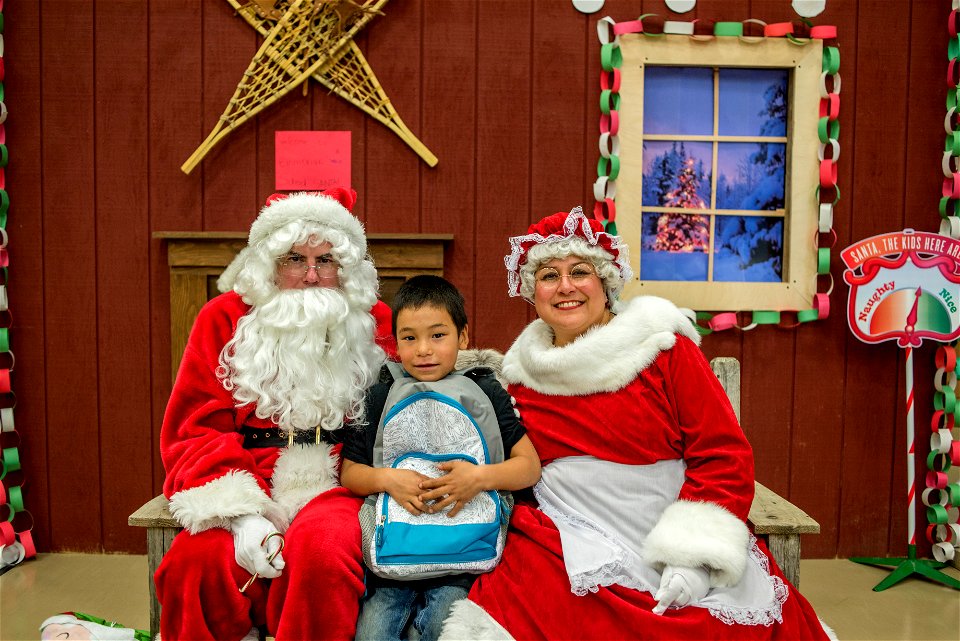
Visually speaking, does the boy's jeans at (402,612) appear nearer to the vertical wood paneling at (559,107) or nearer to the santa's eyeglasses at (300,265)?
the santa's eyeglasses at (300,265)

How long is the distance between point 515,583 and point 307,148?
6.80 ft

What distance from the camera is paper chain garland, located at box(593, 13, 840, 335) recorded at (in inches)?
111

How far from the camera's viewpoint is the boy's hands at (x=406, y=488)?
1.54 m

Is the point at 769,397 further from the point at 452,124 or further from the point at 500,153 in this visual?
the point at 452,124

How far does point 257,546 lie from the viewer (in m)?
1.55

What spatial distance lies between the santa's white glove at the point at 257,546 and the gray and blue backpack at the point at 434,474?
8.1 inches

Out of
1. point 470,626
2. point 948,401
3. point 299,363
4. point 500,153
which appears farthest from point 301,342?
point 948,401

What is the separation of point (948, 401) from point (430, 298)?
8.22 ft

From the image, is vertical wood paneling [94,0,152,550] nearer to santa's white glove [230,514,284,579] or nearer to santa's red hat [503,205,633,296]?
santa's white glove [230,514,284,579]

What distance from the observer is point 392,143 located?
9.49ft

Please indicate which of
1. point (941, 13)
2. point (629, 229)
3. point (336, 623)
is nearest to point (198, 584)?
point (336, 623)

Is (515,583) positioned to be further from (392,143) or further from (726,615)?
(392,143)

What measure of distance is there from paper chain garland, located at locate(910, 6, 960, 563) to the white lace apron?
1.80 metres

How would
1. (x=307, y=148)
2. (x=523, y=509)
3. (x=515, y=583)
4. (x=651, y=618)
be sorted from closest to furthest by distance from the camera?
(x=651, y=618)
(x=515, y=583)
(x=523, y=509)
(x=307, y=148)
